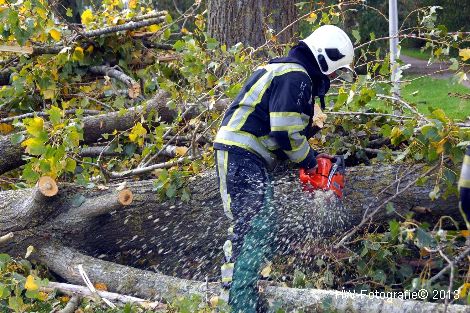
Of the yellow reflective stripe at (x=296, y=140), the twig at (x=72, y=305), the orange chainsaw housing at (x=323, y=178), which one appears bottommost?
the twig at (x=72, y=305)

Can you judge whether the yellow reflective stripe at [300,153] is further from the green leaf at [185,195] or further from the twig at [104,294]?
the twig at [104,294]

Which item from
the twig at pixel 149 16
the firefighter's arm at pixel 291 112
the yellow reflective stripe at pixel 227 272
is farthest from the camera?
the twig at pixel 149 16

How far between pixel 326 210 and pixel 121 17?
3.43 metres

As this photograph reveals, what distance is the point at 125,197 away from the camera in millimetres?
4500

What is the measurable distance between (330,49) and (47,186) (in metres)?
1.94

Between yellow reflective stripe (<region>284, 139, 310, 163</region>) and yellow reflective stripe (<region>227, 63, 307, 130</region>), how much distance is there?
1.09 feet

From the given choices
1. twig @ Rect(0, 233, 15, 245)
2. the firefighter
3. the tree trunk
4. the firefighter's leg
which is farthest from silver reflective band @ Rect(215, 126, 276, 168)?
the tree trunk

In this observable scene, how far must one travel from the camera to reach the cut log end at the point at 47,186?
173 inches

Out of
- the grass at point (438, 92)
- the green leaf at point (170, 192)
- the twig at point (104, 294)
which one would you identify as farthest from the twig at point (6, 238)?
the grass at point (438, 92)

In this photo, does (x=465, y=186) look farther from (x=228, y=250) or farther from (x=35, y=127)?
(x=35, y=127)

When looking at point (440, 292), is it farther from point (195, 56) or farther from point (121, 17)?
point (121, 17)

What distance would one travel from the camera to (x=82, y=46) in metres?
6.66

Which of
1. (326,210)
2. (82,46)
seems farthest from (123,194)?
(82,46)

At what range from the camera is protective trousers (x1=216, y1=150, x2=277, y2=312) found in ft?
13.5
